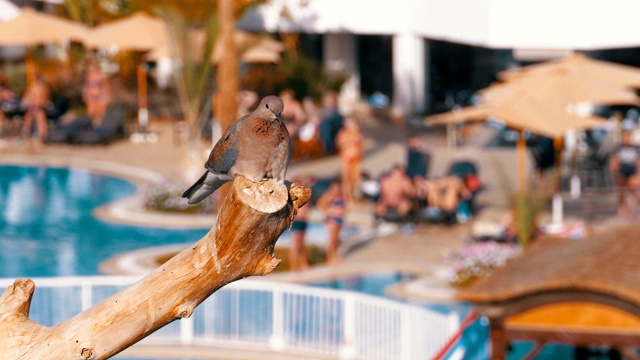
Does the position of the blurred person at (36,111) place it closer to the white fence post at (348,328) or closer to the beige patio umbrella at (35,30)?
the beige patio umbrella at (35,30)

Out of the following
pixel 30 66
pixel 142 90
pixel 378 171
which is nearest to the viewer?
pixel 378 171

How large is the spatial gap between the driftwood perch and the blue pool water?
1452 cm

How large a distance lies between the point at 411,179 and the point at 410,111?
13030 mm

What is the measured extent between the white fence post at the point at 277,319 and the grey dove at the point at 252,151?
9118 mm

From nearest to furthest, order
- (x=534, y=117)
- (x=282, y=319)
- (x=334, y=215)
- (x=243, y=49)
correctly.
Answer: (x=282, y=319) → (x=334, y=215) → (x=534, y=117) → (x=243, y=49)

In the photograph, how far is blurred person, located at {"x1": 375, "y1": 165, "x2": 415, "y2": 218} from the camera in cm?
2147

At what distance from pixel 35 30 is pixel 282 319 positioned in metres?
17.3

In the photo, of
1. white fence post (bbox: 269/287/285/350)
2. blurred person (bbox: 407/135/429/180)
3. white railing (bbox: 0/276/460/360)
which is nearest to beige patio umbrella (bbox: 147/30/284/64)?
blurred person (bbox: 407/135/429/180)

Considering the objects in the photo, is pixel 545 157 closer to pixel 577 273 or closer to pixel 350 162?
pixel 350 162

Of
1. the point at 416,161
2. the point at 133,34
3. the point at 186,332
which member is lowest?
the point at 186,332

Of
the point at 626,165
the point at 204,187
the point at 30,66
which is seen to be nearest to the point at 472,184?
the point at 626,165

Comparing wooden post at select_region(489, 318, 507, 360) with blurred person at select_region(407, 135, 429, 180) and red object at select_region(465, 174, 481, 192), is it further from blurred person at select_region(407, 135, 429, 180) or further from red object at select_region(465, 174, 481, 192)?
blurred person at select_region(407, 135, 429, 180)

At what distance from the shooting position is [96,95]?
105 ft

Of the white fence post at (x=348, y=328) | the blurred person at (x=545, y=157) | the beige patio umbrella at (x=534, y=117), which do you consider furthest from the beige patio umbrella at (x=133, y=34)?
the white fence post at (x=348, y=328)
